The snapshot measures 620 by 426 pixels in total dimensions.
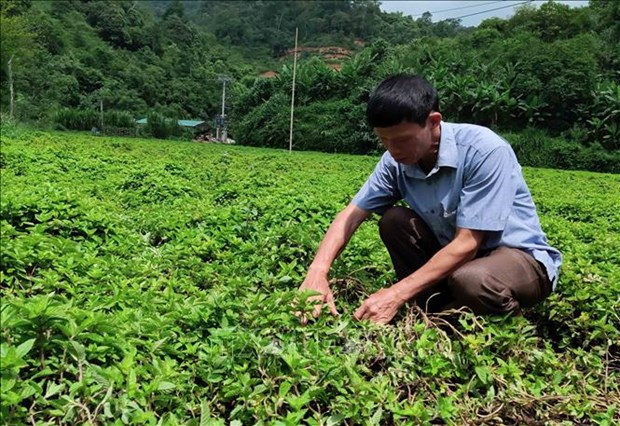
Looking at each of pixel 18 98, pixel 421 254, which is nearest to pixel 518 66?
pixel 421 254

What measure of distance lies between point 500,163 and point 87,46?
202 feet

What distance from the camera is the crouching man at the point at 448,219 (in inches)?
91.9

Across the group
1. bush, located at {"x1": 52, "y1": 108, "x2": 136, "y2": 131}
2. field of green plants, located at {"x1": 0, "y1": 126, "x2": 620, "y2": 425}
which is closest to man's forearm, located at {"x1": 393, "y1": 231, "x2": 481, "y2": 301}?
field of green plants, located at {"x1": 0, "y1": 126, "x2": 620, "y2": 425}

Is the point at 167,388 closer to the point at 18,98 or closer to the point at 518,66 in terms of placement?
the point at 518,66

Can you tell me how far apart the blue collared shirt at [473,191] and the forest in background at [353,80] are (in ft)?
69.5

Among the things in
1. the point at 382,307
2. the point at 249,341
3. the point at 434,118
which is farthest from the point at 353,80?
the point at 249,341

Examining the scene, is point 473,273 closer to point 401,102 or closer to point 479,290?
point 479,290

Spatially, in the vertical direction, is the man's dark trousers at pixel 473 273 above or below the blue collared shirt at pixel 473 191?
below

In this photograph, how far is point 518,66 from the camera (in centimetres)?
2508

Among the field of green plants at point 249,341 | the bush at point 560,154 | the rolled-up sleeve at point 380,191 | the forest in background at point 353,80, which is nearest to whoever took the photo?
the field of green plants at point 249,341

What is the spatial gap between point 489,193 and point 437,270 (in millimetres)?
407

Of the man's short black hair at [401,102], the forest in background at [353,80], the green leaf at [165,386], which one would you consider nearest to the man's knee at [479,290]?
the man's short black hair at [401,102]

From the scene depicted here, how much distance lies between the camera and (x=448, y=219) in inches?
104

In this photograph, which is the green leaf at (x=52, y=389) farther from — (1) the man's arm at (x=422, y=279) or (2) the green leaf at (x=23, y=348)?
(1) the man's arm at (x=422, y=279)
